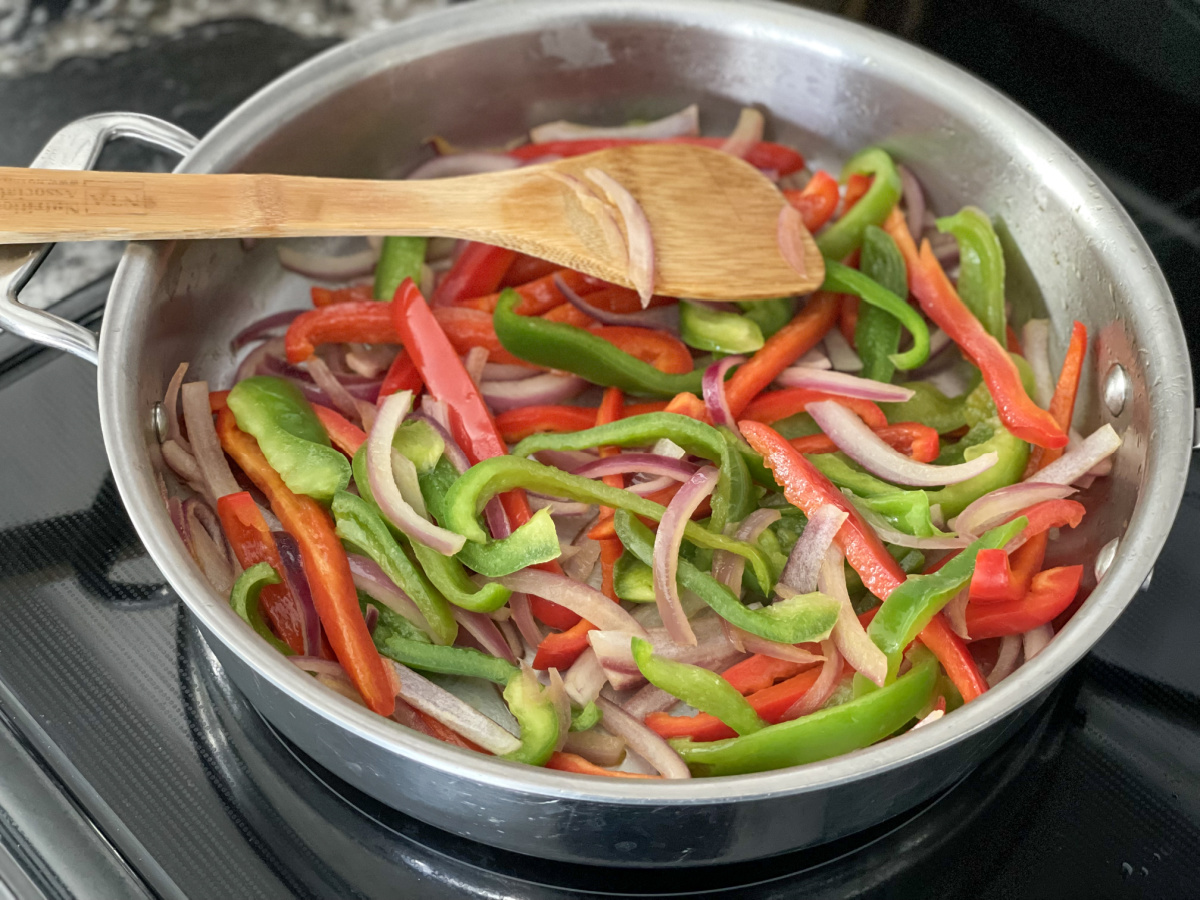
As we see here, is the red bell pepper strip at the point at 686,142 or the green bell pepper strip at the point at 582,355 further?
the red bell pepper strip at the point at 686,142

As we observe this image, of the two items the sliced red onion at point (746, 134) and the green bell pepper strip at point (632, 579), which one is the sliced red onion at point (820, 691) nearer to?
the green bell pepper strip at point (632, 579)

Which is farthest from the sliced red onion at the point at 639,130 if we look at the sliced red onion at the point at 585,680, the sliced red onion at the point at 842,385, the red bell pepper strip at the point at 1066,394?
the sliced red onion at the point at 585,680

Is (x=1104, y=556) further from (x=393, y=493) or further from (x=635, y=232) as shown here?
(x=393, y=493)

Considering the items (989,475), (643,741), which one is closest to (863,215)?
(989,475)

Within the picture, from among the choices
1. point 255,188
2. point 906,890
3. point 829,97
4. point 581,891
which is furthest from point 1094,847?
point 255,188

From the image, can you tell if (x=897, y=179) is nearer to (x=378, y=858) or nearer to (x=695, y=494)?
→ (x=695, y=494)
